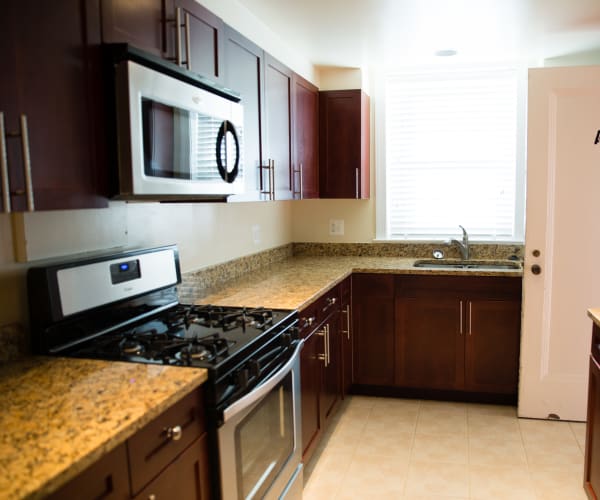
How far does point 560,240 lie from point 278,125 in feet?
5.65

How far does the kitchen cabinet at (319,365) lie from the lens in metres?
2.55

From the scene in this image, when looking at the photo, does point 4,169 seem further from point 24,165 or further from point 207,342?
point 207,342

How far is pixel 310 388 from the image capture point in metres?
2.63

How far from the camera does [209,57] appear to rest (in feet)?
6.89

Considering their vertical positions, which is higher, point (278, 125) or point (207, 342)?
point (278, 125)

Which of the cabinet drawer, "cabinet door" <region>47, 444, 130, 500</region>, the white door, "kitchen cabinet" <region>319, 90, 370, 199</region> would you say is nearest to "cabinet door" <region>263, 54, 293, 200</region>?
"kitchen cabinet" <region>319, 90, 370, 199</region>

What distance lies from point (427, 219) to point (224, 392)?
280 cm

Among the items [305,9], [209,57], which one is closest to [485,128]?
[305,9]

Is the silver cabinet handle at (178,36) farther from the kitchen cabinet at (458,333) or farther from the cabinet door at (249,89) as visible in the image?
the kitchen cabinet at (458,333)

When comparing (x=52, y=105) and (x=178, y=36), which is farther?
(x=178, y=36)

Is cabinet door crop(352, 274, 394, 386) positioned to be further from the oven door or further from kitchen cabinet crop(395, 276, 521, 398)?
the oven door

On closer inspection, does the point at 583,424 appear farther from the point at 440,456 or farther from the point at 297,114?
the point at 297,114

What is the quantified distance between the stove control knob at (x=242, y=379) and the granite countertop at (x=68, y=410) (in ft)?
0.59

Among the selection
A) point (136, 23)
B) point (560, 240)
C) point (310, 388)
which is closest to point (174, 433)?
point (136, 23)
